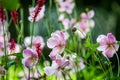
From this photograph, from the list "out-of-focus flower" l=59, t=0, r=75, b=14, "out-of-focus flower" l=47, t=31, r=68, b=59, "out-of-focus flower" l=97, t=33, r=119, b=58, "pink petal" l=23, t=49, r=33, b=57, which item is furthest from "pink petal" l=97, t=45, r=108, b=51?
"out-of-focus flower" l=59, t=0, r=75, b=14

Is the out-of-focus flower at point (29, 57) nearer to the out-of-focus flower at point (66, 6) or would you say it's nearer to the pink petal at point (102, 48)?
the pink petal at point (102, 48)

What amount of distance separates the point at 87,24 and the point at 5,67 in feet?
3.98

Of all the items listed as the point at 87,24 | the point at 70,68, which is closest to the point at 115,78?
the point at 70,68

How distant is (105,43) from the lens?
1712 millimetres

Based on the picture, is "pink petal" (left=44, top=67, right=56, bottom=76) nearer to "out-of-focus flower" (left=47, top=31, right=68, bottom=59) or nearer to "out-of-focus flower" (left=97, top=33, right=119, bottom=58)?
"out-of-focus flower" (left=47, top=31, right=68, bottom=59)

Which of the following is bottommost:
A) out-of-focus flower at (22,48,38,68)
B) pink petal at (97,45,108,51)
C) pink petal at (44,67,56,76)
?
pink petal at (44,67,56,76)

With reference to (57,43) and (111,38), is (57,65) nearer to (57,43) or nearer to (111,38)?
(57,43)

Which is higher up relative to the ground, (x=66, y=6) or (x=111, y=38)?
(x=66, y=6)

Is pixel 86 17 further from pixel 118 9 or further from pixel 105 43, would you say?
pixel 118 9

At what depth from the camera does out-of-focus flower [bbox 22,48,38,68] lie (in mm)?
1651

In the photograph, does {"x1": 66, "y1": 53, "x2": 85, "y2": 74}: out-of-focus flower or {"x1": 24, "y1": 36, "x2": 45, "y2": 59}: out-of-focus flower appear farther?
{"x1": 66, "y1": 53, "x2": 85, "y2": 74}: out-of-focus flower

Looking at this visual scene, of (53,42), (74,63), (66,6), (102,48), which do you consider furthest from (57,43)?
(66,6)

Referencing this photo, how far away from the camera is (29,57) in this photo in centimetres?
165

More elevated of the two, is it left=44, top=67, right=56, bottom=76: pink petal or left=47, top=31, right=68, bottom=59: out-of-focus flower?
left=47, top=31, right=68, bottom=59: out-of-focus flower
